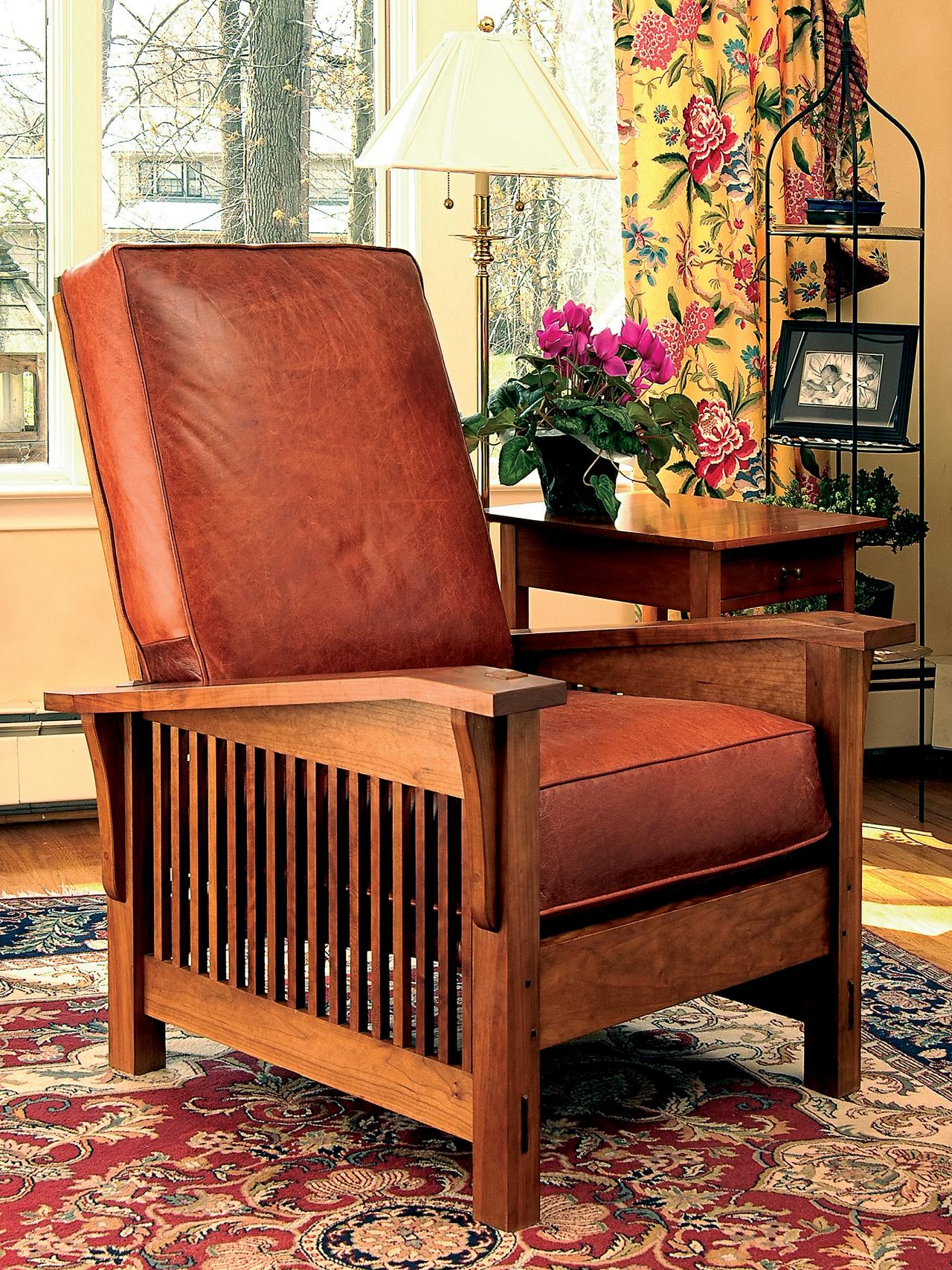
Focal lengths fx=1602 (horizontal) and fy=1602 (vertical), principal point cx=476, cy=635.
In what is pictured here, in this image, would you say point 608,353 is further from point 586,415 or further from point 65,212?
point 65,212

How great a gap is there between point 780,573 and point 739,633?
0.60 metres

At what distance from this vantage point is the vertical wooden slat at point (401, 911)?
153 centimetres

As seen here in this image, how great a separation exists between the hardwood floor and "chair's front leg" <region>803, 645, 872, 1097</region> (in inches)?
21.4

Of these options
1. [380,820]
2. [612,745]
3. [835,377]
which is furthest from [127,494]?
[835,377]

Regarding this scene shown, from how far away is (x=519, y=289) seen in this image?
3512mm

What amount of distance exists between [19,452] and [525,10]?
4.69 feet

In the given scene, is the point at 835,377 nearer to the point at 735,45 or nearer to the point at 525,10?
the point at 735,45

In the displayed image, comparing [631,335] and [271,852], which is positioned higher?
[631,335]

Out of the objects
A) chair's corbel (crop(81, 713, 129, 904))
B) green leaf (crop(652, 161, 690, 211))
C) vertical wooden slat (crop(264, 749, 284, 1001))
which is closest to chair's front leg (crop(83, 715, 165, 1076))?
chair's corbel (crop(81, 713, 129, 904))

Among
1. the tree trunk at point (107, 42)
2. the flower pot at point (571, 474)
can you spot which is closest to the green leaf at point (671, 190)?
the flower pot at point (571, 474)

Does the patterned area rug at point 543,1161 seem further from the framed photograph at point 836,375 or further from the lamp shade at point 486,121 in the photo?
the framed photograph at point 836,375

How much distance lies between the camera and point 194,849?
69.6 inches

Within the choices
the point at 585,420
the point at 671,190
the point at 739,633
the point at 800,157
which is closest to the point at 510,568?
the point at 585,420

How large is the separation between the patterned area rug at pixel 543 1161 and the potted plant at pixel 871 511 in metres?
1.31
